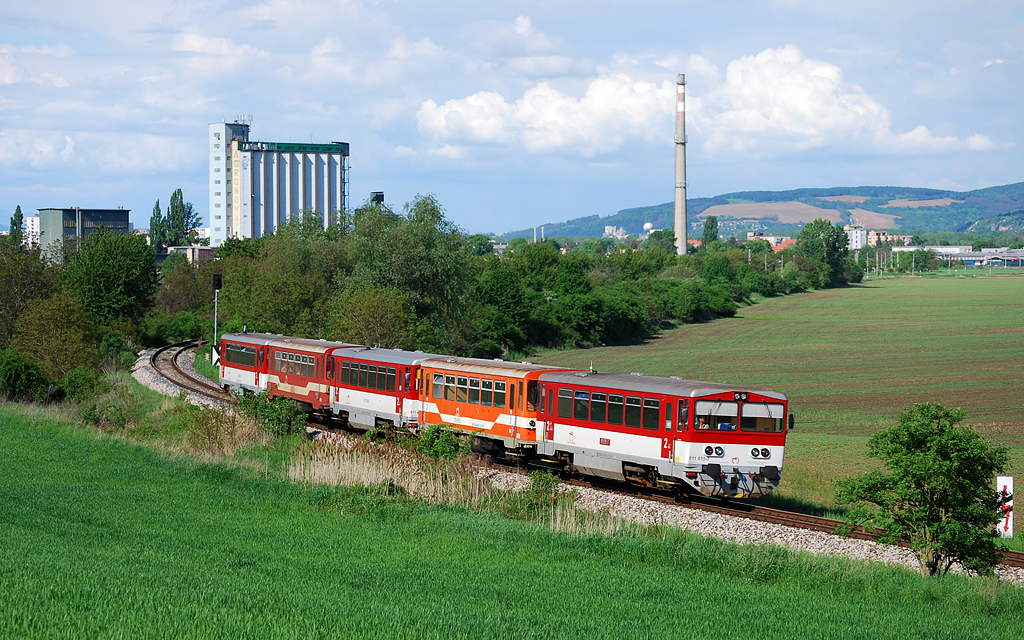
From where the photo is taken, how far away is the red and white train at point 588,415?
2214 centimetres

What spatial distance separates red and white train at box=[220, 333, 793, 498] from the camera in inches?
872

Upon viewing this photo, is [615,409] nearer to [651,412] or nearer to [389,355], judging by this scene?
[651,412]

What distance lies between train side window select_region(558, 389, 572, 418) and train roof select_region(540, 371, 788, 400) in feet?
0.86

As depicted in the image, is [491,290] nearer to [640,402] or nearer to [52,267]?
[52,267]

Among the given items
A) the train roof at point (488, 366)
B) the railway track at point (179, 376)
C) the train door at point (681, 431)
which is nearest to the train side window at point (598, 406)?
the train door at point (681, 431)

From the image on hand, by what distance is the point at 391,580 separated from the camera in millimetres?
13531

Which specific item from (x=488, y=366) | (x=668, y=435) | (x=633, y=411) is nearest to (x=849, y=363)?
(x=488, y=366)

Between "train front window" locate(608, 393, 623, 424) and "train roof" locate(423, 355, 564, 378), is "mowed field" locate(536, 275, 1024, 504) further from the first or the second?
"train roof" locate(423, 355, 564, 378)

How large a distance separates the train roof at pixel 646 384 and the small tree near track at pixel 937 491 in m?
5.28

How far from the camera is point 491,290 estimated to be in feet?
304

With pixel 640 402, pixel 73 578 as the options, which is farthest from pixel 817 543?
pixel 73 578

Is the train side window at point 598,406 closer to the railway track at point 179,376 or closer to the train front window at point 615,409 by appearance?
the train front window at point 615,409

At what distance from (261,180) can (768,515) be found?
180878 millimetres

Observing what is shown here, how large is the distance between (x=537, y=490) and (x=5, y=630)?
13032 mm
